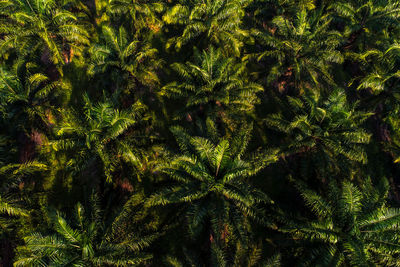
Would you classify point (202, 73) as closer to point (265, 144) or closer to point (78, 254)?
point (265, 144)

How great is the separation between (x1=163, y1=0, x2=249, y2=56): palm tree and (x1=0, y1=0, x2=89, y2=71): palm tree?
230 inches

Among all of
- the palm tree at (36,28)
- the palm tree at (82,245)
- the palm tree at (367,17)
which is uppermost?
the palm tree at (367,17)

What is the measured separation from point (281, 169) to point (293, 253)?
Answer: 4801 mm

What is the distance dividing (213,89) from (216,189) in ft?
18.4

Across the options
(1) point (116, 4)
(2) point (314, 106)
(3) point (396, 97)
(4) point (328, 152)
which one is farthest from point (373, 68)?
(1) point (116, 4)

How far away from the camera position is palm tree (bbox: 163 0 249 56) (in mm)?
12328

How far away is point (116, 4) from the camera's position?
43.3 ft

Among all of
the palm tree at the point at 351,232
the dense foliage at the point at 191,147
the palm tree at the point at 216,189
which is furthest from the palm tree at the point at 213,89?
the palm tree at the point at 351,232

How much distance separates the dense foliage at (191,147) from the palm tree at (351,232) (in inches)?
2.2

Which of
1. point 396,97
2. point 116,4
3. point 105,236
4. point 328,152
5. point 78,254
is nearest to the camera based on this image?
point 78,254

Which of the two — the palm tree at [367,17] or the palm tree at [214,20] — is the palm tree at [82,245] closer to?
the palm tree at [214,20]

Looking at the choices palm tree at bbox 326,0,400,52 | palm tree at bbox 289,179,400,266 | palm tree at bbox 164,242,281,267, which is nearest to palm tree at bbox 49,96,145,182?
palm tree at bbox 164,242,281,267

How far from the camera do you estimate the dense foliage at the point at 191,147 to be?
26.2ft

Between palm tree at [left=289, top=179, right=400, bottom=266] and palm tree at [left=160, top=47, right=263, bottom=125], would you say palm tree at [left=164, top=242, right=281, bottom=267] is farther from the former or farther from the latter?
palm tree at [left=160, top=47, right=263, bottom=125]
